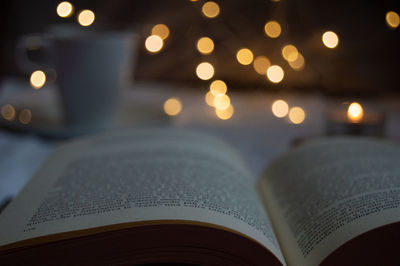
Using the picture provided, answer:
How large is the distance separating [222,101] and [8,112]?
1.85 ft

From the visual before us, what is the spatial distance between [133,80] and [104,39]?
0.55 m

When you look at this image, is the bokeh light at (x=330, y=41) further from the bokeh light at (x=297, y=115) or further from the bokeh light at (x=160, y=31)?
the bokeh light at (x=160, y=31)

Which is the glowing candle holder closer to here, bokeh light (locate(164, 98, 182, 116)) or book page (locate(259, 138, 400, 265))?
book page (locate(259, 138, 400, 265))

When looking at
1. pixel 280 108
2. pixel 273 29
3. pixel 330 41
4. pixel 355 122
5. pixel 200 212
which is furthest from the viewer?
pixel 273 29

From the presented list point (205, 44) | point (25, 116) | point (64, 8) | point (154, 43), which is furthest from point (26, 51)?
point (205, 44)

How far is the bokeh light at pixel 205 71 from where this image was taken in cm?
127

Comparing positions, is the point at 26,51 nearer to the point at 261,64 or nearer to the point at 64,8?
the point at 64,8

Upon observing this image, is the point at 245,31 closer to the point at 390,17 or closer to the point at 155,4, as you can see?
the point at 155,4

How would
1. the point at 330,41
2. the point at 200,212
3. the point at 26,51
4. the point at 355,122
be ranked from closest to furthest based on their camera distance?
the point at 200,212
the point at 355,122
the point at 26,51
the point at 330,41

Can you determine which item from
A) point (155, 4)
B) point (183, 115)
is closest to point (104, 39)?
point (183, 115)

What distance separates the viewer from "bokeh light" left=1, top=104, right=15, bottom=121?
0.85m

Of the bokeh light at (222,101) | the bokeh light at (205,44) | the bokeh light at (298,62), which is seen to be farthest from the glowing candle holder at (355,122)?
the bokeh light at (205,44)

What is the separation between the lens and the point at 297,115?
1041 millimetres

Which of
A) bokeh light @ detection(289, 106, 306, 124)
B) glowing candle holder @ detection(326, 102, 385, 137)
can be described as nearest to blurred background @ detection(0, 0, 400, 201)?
bokeh light @ detection(289, 106, 306, 124)
